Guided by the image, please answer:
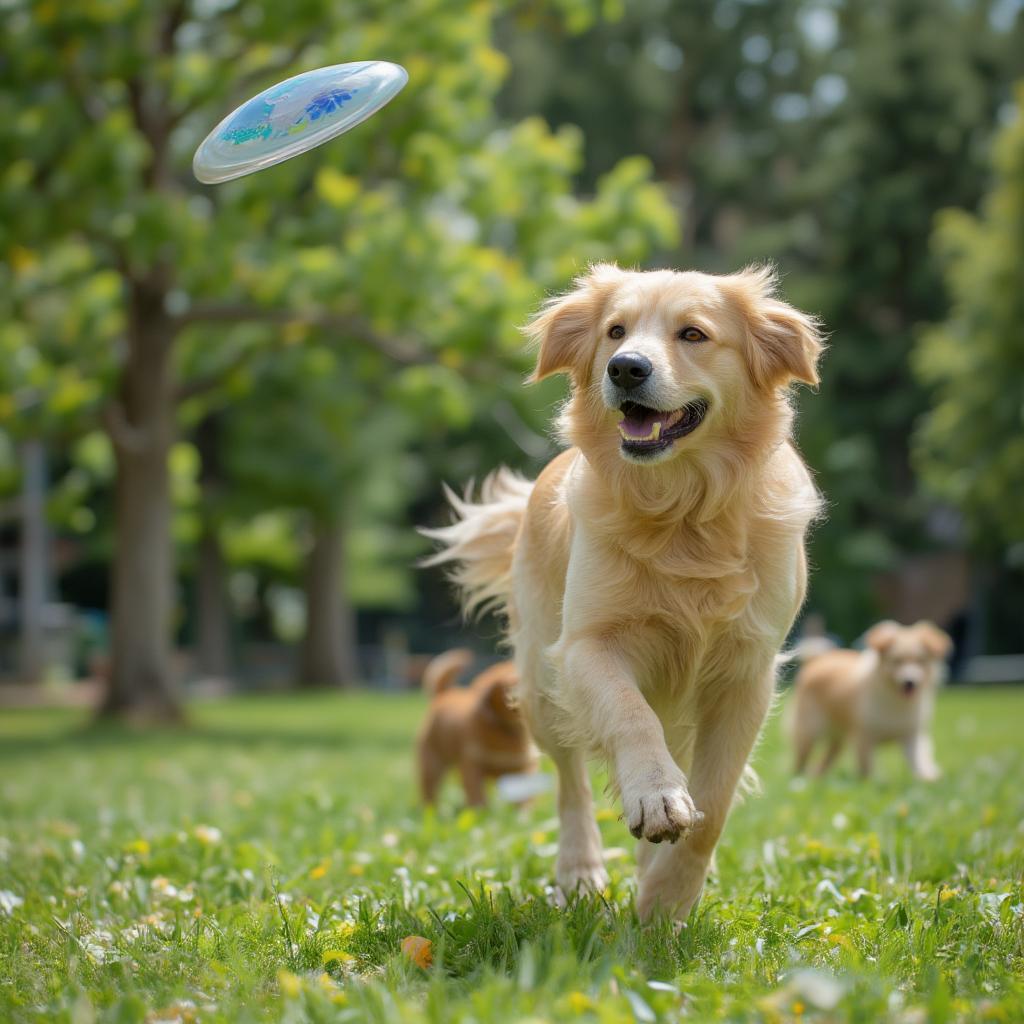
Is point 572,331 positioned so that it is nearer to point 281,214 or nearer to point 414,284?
point 414,284

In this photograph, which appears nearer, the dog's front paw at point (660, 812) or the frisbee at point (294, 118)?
the dog's front paw at point (660, 812)

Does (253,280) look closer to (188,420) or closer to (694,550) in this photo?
(188,420)

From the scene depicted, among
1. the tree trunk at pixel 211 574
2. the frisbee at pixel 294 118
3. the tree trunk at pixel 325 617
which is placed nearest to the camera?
the frisbee at pixel 294 118

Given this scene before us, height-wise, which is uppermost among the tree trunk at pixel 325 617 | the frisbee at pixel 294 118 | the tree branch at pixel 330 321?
the tree branch at pixel 330 321

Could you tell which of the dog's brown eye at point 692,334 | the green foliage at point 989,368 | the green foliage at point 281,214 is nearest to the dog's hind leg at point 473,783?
the dog's brown eye at point 692,334

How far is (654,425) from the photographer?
3615mm

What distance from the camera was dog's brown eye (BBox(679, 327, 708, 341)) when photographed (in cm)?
372

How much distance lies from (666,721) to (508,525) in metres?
1.37

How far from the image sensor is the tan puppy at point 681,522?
355 cm

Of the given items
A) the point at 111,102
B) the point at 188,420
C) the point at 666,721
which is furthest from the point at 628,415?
the point at 188,420

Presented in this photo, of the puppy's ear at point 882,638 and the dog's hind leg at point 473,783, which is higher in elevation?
the puppy's ear at point 882,638

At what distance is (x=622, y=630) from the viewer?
11.8 feet

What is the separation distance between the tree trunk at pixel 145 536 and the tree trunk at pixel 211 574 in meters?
9.67

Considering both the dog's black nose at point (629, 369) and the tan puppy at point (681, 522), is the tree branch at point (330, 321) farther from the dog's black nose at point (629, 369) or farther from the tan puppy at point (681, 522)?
the dog's black nose at point (629, 369)
